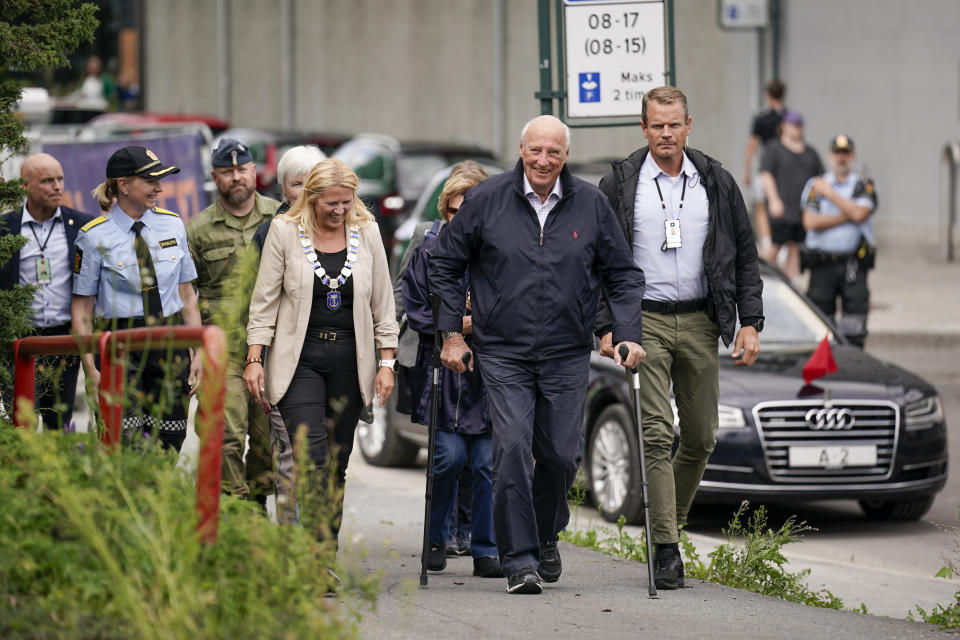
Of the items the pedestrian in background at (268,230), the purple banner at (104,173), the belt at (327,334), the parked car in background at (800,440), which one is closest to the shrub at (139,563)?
the pedestrian in background at (268,230)

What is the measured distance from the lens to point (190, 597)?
4129 mm

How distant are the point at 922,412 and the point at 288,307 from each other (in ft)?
14.7

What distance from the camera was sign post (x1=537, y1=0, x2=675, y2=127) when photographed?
9.23 m

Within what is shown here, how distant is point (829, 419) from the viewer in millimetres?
9516

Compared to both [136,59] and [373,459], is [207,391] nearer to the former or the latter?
[373,459]

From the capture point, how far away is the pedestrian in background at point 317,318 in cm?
690

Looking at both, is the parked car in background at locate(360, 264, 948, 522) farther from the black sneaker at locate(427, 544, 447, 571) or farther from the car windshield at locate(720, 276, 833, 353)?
the black sneaker at locate(427, 544, 447, 571)

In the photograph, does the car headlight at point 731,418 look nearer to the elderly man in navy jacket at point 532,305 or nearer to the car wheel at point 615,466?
the car wheel at point 615,466

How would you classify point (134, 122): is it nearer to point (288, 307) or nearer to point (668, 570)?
point (288, 307)

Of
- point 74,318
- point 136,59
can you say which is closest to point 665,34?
point 74,318

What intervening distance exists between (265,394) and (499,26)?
26876 mm

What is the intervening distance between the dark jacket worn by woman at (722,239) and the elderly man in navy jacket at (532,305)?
38 centimetres

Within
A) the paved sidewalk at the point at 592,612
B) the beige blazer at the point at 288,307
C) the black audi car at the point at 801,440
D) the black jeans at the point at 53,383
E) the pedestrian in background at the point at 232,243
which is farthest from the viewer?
the black audi car at the point at 801,440

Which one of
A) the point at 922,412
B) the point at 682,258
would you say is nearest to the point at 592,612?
the point at 682,258
